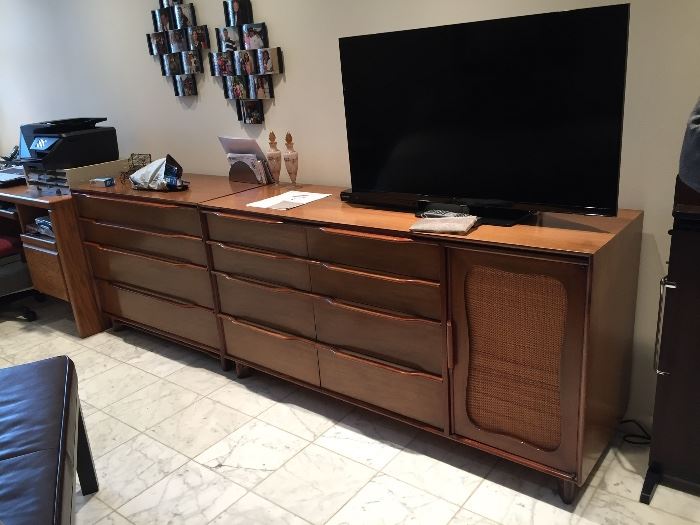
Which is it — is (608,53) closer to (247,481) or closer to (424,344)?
(424,344)

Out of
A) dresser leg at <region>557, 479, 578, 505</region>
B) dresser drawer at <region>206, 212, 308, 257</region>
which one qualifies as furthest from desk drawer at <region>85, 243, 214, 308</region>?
dresser leg at <region>557, 479, 578, 505</region>

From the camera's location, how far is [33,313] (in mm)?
3688

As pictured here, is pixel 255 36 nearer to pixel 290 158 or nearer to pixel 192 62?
pixel 192 62

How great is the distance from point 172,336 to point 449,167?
5.90 feet

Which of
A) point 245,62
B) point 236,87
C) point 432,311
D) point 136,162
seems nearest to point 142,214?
point 136,162

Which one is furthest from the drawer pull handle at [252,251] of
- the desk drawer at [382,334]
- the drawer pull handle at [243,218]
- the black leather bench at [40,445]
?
the black leather bench at [40,445]

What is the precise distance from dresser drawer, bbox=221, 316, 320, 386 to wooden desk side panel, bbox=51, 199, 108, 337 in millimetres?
1125

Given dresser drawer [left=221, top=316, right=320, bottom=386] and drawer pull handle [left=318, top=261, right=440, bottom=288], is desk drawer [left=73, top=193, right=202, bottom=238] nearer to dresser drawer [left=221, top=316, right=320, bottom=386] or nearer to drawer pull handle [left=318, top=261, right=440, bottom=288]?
dresser drawer [left=221, top=316, right=320, bottom=386]

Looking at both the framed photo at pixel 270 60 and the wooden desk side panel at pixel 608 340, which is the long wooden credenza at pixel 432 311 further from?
the framed photo at pixel 270 60

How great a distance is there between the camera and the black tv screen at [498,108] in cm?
170

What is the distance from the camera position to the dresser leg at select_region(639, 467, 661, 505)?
186 centimetres

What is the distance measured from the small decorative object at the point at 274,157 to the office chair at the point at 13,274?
196 cm

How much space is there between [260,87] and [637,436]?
229cm

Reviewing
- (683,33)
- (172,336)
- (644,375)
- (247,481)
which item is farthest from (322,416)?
(683,33)
